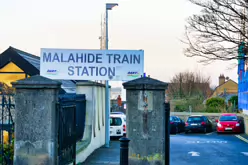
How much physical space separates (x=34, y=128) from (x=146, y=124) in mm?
2324

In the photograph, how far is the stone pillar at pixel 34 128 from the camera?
922cm

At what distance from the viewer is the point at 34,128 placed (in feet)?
30.3

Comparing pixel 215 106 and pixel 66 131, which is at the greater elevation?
pixel 215 106

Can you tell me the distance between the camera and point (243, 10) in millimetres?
16406

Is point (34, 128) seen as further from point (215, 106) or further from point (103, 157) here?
point (215, 106)

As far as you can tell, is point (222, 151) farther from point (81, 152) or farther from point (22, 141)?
point (22, 141)

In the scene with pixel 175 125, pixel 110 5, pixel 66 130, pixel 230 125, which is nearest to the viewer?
pixel 66 130

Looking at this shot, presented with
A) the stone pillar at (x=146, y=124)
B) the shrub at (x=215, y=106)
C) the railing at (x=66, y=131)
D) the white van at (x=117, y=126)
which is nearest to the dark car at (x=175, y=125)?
the white van at (x=117, y=126)

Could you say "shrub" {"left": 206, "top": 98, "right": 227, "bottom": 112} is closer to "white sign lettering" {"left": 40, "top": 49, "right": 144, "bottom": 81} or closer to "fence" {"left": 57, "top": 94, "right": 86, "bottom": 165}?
"white sign lettering" {"left": 40, "top": 49, "right": 144, "bottom": 81}

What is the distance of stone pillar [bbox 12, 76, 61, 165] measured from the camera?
30.2ft

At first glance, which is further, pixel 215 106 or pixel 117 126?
pixel 215 106

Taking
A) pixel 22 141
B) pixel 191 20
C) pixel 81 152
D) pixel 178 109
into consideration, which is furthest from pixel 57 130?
pixel 178 109

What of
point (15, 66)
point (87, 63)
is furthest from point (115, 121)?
point (87, 63)

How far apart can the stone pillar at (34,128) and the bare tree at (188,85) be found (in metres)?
53.9
